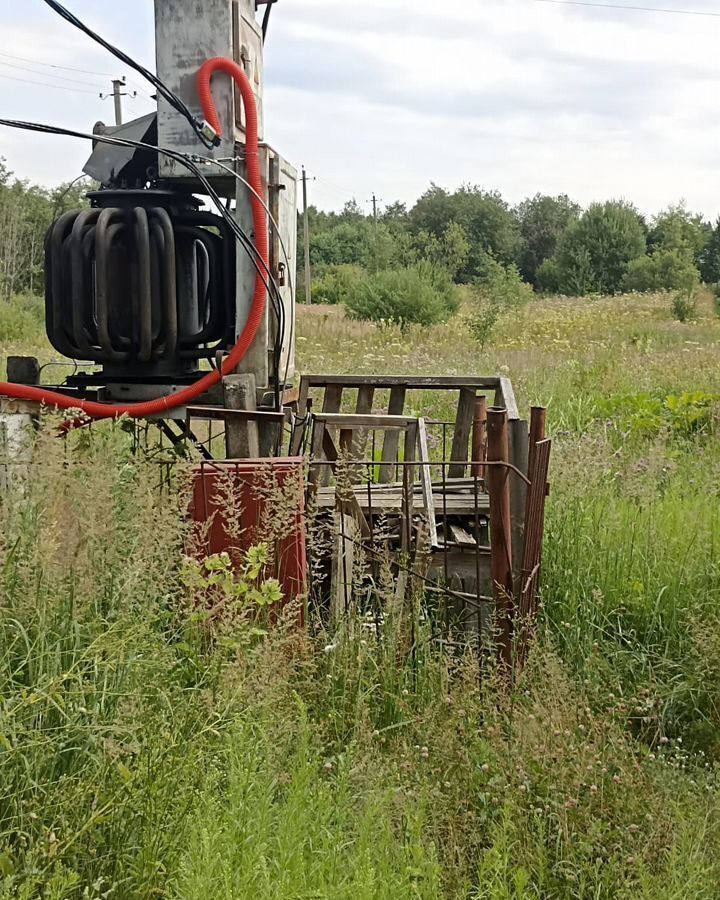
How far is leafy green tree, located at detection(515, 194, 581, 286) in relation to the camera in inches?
2828

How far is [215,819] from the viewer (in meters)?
2.15

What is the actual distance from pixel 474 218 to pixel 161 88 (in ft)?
224

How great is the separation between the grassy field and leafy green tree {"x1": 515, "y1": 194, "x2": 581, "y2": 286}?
221 feet

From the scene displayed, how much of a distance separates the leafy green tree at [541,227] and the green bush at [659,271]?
20946 millimetres

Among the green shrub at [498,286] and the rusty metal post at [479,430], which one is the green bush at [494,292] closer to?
the green shrub at [498,286]

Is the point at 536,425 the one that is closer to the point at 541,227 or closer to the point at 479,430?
the point at 479,430

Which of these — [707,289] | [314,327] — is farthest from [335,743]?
[707,289]

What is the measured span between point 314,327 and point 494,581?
47.3 feet

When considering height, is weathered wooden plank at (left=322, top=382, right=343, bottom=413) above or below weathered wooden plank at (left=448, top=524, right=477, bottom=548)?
above

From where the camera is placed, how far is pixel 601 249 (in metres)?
55.5

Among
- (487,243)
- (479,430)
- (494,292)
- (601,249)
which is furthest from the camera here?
(487,243)

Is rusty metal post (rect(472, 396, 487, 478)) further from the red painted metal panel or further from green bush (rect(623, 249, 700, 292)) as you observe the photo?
green bush (rect(623, 249, 700, 292))

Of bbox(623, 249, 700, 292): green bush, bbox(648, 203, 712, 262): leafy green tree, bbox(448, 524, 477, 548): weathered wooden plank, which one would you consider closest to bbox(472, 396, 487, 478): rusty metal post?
bbox(448, 524, 477, 548): weathered wooden plank

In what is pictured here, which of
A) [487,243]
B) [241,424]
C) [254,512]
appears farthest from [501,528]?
[487,243]
